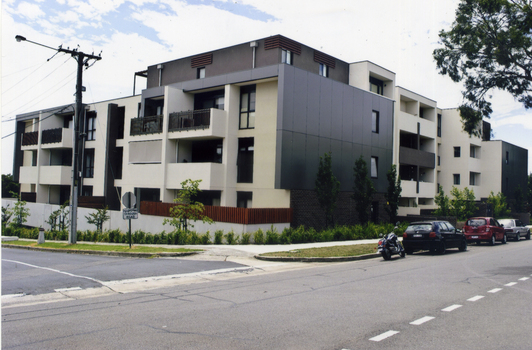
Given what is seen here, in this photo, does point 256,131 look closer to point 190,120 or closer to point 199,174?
point 199,174

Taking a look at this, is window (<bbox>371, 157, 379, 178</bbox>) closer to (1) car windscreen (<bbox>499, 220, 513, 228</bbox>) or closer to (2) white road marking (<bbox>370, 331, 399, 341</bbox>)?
(1) car windscreen (<bbox>499, 220, 513, 228</bbox>)

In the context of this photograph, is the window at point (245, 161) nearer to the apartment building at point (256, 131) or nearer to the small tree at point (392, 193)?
the apartment building at point (256, 131)

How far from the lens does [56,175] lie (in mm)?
41000

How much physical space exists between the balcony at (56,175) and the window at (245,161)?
19982 mm

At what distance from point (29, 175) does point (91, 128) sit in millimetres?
9246

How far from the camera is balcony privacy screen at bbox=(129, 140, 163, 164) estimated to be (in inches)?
1195

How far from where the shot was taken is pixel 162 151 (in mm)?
29891

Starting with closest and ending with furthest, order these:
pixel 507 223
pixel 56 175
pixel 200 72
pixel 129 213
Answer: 1. pixel 129 213
2. pixel 507 223
3. pixel 200 72
4. pixel 56 175

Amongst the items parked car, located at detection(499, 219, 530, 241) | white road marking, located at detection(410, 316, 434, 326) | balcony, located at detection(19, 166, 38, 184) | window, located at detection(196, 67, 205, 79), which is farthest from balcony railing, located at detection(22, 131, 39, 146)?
white road marking, located at detection(410, 316, 434, 326)

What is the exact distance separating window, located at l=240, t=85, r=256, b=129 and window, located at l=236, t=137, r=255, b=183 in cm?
94

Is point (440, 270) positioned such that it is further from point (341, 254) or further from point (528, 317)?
point (528, 317)

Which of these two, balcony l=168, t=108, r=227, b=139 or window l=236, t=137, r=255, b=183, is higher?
balcony l=168, t=108, r=227, b=139

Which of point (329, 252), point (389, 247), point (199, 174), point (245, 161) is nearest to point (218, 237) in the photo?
point (329, 252)

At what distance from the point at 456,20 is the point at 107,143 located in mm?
28237
